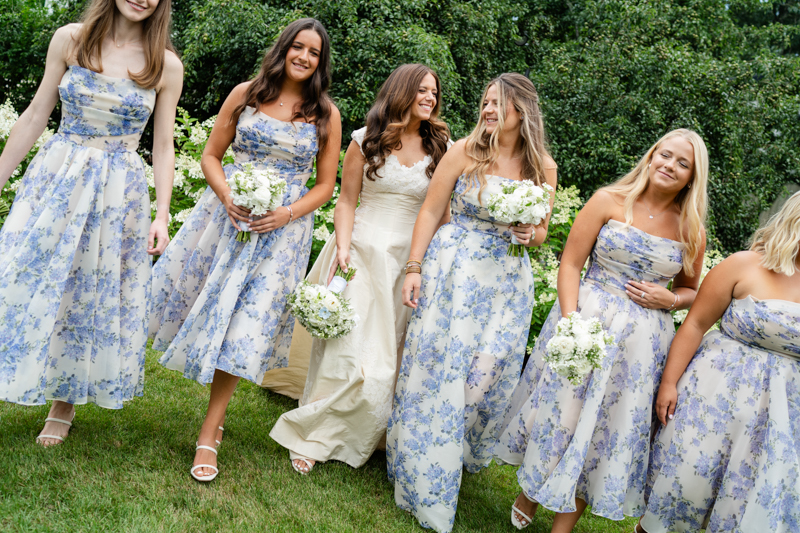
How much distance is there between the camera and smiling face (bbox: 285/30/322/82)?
3619mm

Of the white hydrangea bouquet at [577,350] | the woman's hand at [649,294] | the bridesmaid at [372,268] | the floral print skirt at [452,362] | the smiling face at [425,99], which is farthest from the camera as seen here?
the smiling face at [425,99]

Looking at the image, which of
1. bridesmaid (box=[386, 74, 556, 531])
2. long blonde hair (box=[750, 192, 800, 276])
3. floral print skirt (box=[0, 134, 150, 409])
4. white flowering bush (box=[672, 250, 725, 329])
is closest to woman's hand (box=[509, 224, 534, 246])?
bridesmaid (box=[386, 74, 556, 531])

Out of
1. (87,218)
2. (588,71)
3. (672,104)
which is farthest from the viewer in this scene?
(588,71)

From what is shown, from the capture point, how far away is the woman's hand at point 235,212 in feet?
11.7

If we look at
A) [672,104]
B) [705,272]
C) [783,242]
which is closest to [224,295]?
[783,242]

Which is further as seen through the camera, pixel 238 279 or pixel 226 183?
Result: pixel 226 183

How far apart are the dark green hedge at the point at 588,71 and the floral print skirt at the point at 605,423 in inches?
210

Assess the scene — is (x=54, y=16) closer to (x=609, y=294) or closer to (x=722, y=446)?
(x=609, y=294)

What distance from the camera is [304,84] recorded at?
3.78 metres

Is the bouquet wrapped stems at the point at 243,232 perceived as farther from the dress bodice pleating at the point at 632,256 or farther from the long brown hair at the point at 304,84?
the dress bodice pleating at the point at 632,256

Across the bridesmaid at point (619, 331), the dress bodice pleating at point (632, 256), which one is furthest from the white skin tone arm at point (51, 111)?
the dress bodice pleating at point (632, 256)

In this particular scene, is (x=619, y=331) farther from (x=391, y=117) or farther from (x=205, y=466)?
(x=205, y=466)

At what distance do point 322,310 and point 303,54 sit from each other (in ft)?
4.71

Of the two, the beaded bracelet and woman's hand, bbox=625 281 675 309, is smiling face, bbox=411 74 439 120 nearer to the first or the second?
woman's hand, bbox=625 281 675 309
